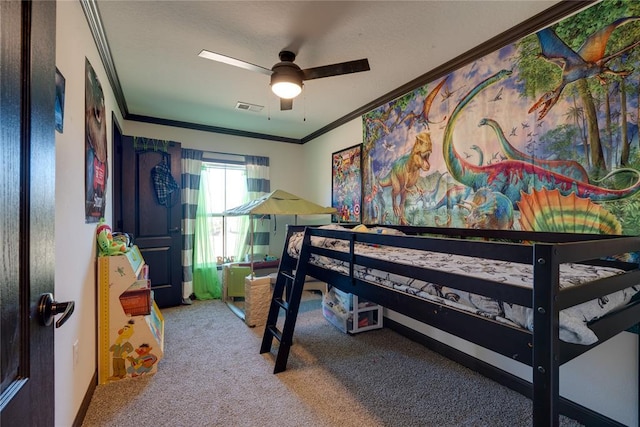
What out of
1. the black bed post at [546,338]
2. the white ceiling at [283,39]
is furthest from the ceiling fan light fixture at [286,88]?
the black bed post at [546,338]

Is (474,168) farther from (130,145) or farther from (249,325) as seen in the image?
(130,145)

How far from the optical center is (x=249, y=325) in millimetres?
3062

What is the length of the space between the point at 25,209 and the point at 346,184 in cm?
338

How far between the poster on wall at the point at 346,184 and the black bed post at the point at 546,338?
2661 mm

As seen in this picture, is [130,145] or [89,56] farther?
[130,145]

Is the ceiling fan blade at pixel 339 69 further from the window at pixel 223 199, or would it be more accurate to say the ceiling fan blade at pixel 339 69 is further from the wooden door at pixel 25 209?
the window at pixel 223 199

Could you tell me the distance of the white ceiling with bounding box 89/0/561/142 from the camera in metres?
1.83

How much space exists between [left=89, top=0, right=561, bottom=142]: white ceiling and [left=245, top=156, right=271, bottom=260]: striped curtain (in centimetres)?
130

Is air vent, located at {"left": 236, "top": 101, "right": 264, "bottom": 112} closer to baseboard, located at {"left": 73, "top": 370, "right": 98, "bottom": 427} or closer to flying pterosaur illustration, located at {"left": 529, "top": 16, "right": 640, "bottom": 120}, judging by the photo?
flying pterosaur illustration, located at {"left": 529, "top": 16, "right": 640, "bottom": 120}

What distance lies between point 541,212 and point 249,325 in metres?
2.76

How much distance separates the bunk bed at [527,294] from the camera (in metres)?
0.93

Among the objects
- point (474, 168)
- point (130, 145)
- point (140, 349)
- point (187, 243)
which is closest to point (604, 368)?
point (474, 168)

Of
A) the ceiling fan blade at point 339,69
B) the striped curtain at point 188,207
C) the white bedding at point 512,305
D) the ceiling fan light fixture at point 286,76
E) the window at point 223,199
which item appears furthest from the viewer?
the window at point 223,199

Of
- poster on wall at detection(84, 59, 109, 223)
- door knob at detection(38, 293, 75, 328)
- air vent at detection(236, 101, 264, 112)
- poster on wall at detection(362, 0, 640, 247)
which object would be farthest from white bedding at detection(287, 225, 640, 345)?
air vent at detection(236, 101, 264, 112)
